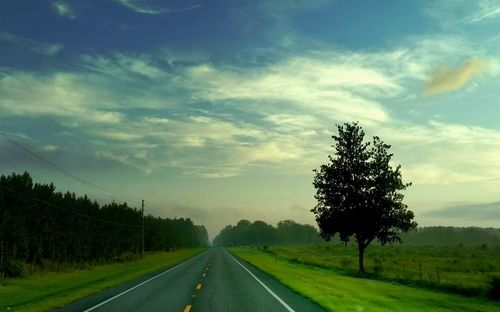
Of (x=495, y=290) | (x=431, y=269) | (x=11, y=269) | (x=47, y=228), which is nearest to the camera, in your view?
(x=495, y=290)

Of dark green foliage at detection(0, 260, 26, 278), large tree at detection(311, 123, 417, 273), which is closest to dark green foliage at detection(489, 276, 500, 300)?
large tree at detection(311, 123, 417, 273)

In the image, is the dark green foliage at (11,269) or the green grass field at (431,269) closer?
the green grass field at (431,269)

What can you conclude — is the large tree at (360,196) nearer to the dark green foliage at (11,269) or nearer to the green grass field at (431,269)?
the green grass field at (431,269)

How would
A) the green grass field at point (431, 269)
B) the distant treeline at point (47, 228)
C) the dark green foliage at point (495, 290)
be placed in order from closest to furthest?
the dark green foliage at point (495, 290) → the green grass field at point (431, 269) → the distant treeline at point (47, 228)

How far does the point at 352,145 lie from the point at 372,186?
162 inches

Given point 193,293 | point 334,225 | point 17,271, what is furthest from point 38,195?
point 193,293

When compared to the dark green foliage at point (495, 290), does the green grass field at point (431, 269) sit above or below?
below

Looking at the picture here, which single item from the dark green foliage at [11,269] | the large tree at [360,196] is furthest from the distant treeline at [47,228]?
the large tree at [360,196]

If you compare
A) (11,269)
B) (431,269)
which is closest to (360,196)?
(431,269)

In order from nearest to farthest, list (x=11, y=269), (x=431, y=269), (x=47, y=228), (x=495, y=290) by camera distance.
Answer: (x=495, y=290) < (x=11, y=269) < (x=431, y=269) < (x=47, y=228)

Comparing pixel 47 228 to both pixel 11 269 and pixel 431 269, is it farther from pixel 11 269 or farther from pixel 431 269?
pixel 431 269

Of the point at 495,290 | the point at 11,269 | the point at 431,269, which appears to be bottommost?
the point at 11,269

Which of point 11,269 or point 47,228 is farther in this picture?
point 47,228

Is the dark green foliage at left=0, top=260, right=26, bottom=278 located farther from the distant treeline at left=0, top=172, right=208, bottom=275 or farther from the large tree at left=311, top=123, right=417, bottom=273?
the large tree at left=311, top=123, right=417, bottom=273
